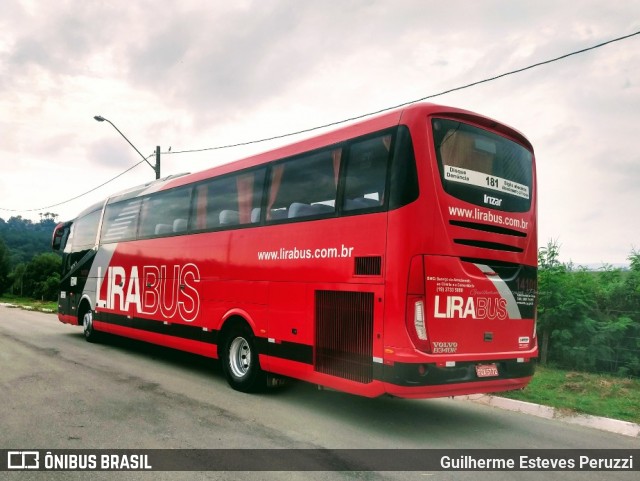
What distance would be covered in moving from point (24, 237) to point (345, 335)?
98.3m

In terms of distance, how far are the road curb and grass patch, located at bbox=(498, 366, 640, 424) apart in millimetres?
147

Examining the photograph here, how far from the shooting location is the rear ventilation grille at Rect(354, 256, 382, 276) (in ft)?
19.9

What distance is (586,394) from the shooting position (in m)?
7.93

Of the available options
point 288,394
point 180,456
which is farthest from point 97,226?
point 180,456

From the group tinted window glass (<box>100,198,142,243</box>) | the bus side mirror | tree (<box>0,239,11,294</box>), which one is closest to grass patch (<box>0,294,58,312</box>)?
the bus side mirror

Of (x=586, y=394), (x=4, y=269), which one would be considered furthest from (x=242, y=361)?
(x=4, y=269)

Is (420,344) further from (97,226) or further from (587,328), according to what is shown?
(97,226)

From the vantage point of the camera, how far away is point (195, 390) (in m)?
8.12

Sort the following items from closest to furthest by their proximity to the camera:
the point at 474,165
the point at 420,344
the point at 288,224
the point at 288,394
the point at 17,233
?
the point at 420,344 → the point at 474,165 → the point at 288,224 → the point at 288,394 → the point at 17,233

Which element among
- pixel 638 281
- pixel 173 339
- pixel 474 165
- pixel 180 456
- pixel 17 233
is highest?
pixel 17 233

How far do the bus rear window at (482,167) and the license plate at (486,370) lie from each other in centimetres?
187

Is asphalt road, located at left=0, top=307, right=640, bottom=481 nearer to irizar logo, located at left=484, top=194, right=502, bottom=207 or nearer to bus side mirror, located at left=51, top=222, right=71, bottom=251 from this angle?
irizar logo, located at left=484, top=194, right=502, bottom=207

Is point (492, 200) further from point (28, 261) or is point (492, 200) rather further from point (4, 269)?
point (4, 269)

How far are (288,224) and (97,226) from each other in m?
8.12
